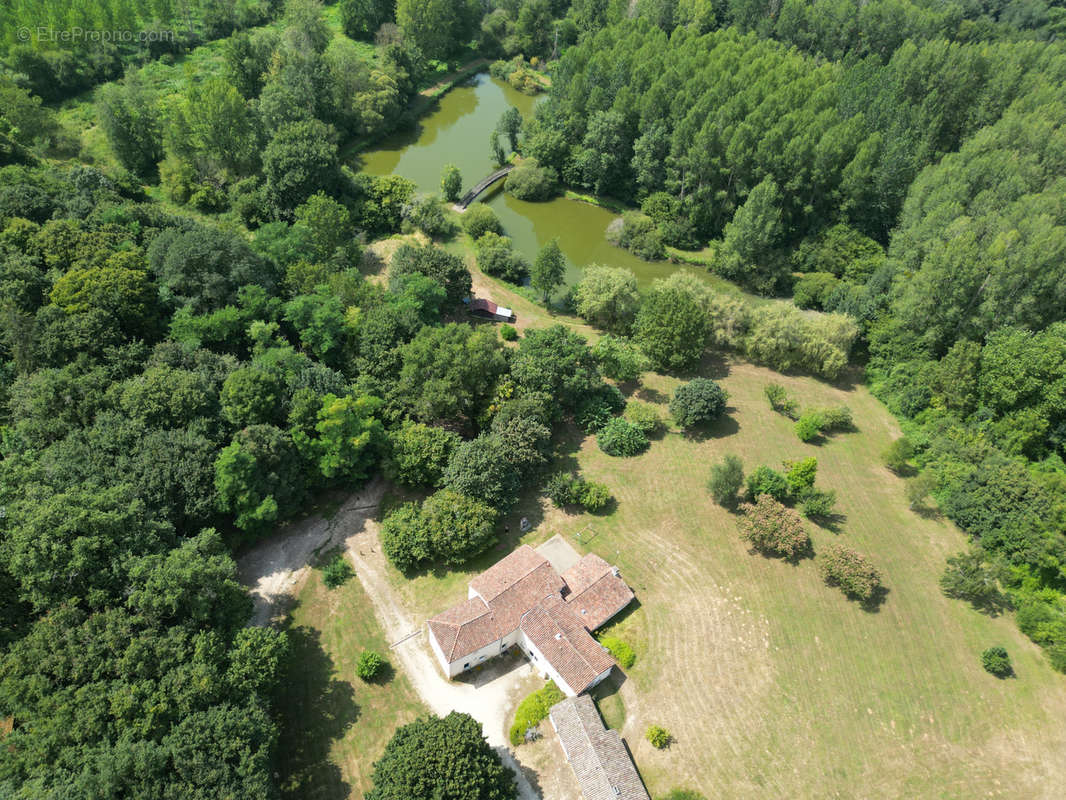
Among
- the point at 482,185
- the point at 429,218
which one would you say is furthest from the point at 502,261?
the point at 482,185

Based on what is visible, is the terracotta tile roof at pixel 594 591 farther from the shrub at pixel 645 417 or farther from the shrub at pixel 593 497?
the shrub at pixel 645 417

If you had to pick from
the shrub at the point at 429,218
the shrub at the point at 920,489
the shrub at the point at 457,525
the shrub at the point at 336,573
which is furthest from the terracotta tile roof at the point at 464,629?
the shrub at the point at 429,218

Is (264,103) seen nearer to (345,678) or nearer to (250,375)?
(250,375)

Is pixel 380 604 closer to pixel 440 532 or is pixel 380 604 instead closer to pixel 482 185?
pixel 440 532

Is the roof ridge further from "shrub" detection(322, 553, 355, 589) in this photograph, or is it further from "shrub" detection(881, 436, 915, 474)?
"shrub" detection(881, 436, 915, 474)

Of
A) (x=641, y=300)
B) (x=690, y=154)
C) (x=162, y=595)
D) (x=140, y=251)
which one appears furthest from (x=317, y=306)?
(x=690, y=154)

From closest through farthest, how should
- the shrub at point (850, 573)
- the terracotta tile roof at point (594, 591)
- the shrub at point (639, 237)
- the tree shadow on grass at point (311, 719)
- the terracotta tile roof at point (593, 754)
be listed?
1. the terracotta tile roof at point (593, 754)
2. the tree shadow on grass at point (311, 719)
3. the terracotta tile roof at point (594, 591)
4. the shrub at point (850, 573)
5. the shrub at point (639, 237)

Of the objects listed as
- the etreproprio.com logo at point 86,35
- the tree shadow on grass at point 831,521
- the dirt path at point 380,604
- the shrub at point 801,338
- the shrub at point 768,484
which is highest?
the etreproprio.com logo at point 86,35
